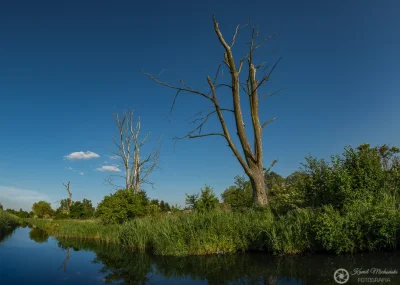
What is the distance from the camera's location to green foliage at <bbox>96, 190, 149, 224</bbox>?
17266 millimetres

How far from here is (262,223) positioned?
8898 millimetres

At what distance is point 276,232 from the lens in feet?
27.7

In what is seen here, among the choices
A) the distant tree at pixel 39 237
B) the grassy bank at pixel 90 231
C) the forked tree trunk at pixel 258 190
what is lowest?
the distant tree at pixel 39 237

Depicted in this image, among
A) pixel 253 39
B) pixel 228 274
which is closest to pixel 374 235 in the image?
pixel 228 274

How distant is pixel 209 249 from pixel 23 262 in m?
6.41

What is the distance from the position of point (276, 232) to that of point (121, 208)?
11424 millimetres

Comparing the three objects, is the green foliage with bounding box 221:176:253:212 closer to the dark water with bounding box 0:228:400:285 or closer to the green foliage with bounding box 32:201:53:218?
the dark water with bounding box 0:228:400:285

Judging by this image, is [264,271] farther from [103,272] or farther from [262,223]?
[103,272]

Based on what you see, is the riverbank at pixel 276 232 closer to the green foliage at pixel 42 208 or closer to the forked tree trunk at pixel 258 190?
the forked tree trunk at pixel 258 190

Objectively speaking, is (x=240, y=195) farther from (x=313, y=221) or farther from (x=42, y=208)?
(x=42, y=208)

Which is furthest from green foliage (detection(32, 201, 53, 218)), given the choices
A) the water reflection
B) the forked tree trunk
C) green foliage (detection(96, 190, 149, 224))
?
the water reflection

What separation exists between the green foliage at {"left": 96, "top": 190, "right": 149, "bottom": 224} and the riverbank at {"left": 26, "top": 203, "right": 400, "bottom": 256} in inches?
177

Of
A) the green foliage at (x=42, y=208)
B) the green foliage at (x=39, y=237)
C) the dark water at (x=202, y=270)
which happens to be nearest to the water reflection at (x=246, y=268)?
the dark water at (x=202, y=270)

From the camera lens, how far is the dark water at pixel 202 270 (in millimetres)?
6020
